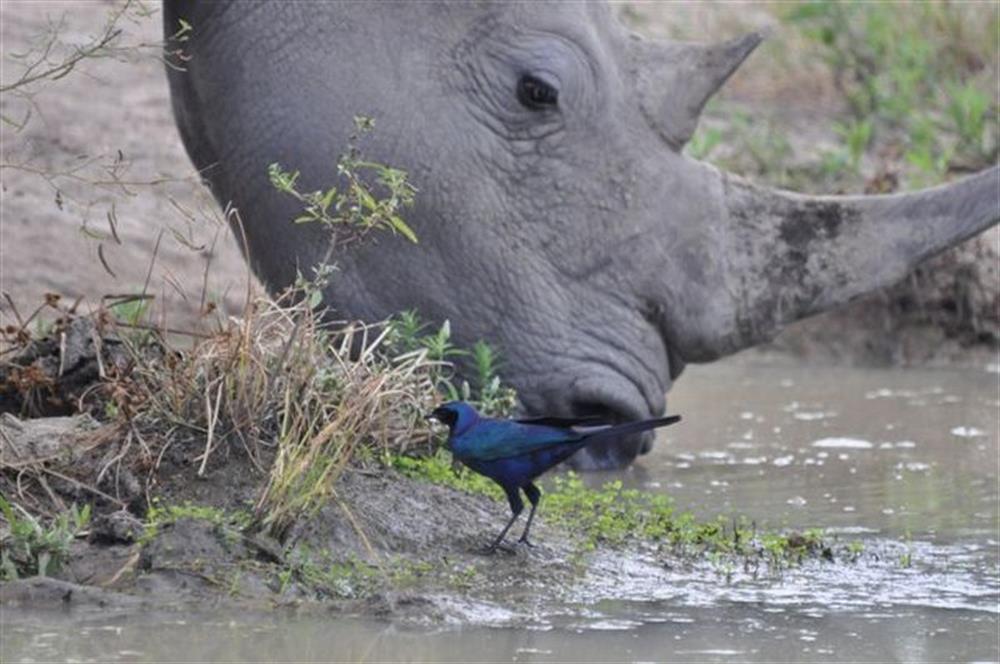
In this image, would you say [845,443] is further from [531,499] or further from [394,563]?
[394,563]

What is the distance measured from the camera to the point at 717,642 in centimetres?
466

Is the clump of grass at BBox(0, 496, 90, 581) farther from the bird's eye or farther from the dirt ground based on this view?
the dirt ground

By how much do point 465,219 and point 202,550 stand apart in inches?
72.6

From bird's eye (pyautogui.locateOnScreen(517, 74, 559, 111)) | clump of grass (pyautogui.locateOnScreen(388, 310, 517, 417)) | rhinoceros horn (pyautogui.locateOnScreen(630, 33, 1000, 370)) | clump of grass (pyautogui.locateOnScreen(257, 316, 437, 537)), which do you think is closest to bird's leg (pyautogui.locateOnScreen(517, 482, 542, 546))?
clump of grass (pyautogui.locateOnScreen(257, 316, 437, 537))

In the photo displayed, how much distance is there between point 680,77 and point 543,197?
21.2 inches

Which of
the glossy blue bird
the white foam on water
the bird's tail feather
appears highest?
the bird's tail feather

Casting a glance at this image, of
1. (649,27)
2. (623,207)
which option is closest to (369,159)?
(623,207)

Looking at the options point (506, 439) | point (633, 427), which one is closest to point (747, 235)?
point (506, 439)

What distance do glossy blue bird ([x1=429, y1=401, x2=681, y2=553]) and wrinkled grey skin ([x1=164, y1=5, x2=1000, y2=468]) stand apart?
1123 mm

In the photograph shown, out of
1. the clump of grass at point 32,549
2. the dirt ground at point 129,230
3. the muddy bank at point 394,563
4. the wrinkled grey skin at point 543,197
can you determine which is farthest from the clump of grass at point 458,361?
the dirt ground at point 129,230

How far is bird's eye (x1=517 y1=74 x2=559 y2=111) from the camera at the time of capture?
6.54 meters

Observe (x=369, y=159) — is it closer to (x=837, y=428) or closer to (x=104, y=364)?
(x=104, y=364)

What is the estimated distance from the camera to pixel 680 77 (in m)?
6.69

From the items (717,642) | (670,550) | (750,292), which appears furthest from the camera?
(750,292)
